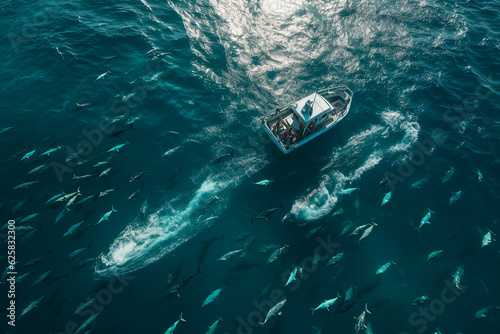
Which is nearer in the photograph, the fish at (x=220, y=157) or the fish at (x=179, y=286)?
the fish at (x=179, y=286)

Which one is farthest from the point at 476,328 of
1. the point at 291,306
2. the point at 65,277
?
the point at 65,277

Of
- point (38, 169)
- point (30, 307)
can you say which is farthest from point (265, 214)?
point (38, 169)

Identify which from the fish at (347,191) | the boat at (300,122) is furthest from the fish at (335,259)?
the boat at (300,122)

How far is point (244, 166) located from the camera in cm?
3819

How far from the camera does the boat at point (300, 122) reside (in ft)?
121

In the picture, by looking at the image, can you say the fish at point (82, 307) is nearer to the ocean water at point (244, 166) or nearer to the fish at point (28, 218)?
the ocean water at point (244, 166)

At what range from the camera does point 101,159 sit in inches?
1474

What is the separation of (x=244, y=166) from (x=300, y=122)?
1021 centimetres

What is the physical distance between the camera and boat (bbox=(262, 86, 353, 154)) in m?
37.0

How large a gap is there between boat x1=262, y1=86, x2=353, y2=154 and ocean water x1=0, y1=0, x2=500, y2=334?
232 cm

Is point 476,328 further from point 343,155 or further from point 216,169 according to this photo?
point 216,169

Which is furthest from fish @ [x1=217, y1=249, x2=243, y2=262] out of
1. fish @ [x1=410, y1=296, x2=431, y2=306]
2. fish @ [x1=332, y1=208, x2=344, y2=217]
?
fish @ [x1=410, y1=296, x2=431, y2=306]

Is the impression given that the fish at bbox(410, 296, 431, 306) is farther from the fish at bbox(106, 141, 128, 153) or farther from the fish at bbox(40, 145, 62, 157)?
the fish at bbox(40, 145, 62, 157)

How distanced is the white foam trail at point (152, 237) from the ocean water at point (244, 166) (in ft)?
0.76
